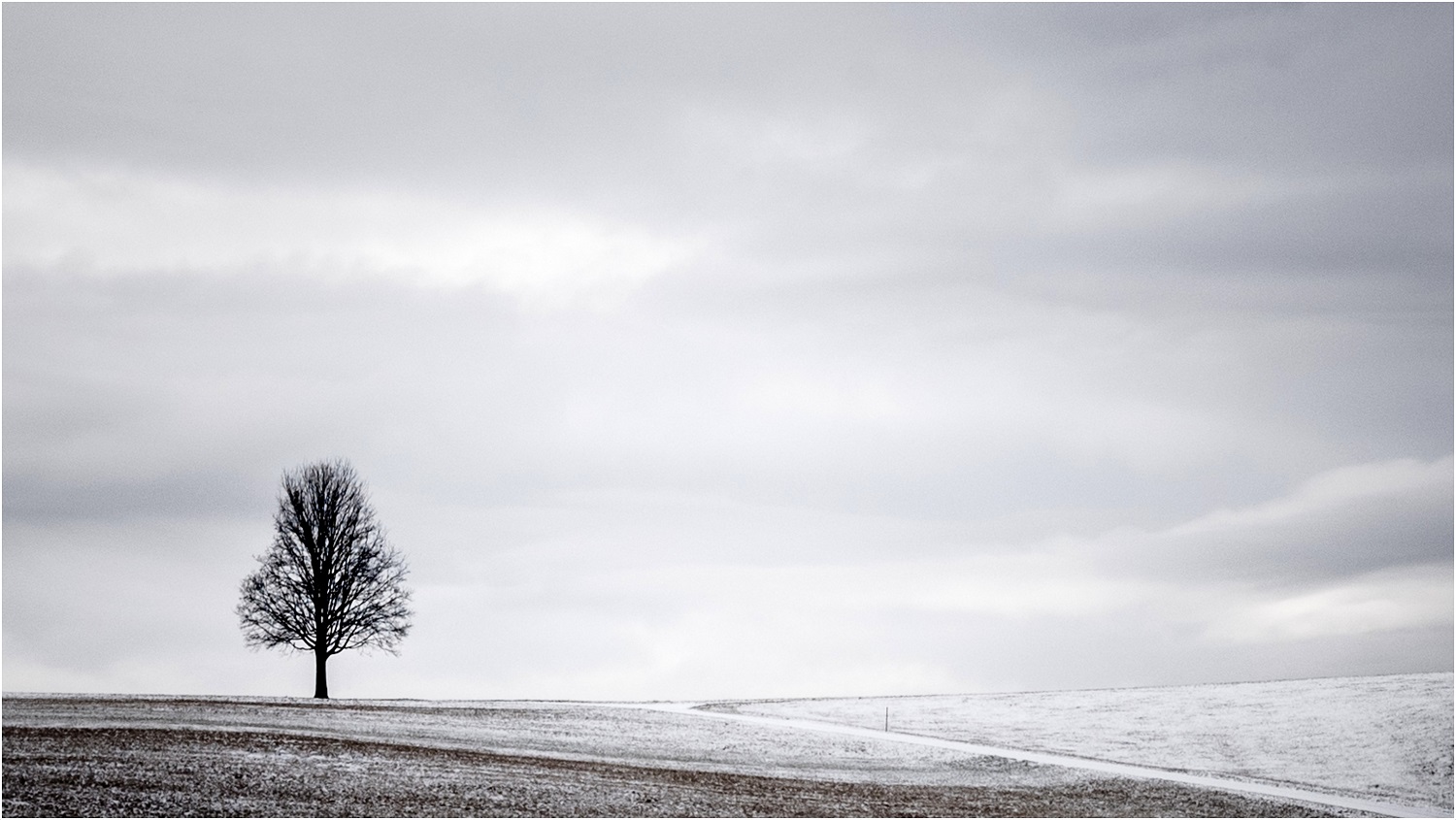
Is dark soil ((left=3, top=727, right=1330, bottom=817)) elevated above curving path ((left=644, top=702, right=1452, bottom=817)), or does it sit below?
above

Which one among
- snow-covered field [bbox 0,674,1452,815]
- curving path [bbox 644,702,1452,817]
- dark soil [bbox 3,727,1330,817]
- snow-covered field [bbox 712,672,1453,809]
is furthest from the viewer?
snow-covered field [bbox 712,672,1453,809]

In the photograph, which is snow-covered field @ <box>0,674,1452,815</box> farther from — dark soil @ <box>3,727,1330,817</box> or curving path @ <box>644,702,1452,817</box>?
curving path @ <box>644,702,1452,817</box>

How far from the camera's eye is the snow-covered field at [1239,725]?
42.3m

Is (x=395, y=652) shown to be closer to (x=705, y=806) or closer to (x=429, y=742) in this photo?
(x=429, y=742)

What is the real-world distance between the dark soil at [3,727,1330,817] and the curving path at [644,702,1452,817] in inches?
96.3

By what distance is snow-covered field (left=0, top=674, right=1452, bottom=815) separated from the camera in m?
25.9

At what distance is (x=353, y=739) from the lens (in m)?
34.0

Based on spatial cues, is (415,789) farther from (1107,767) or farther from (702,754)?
(1107,767)

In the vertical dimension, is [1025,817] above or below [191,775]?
below

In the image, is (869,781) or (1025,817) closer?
(1025,817)

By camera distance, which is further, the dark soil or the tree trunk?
the tree trunk

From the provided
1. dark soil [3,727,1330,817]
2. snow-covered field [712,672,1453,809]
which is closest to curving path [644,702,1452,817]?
snow-covered field [712,672,1453,809]

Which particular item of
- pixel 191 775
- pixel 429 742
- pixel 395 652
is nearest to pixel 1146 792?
pixel 429 742

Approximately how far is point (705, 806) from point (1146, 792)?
16.4 metres
